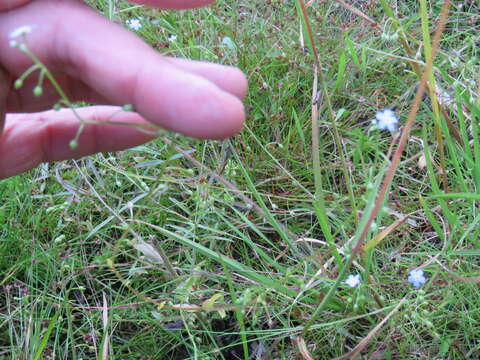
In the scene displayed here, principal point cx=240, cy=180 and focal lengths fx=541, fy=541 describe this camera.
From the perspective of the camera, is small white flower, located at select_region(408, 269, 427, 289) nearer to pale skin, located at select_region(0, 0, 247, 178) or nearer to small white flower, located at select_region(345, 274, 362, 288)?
small white flower, located at select_region(345, 274, 362, 288)

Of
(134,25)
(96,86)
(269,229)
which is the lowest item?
(269,229)

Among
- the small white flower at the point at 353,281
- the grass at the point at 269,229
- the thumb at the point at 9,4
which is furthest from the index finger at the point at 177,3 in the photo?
the small white flower at the point at 353,281

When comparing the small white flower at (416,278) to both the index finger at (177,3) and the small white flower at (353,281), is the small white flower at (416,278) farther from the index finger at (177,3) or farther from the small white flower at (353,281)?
the index finger at (177,3)

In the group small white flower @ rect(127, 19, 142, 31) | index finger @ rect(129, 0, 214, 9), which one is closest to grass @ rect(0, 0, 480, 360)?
small white flower @ rect(127, 19, 142, 31)

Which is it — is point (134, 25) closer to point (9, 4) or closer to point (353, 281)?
point (9, 4)

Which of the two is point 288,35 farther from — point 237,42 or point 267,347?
point 267,347

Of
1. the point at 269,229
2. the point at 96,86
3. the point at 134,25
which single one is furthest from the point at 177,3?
the point at 134,25
